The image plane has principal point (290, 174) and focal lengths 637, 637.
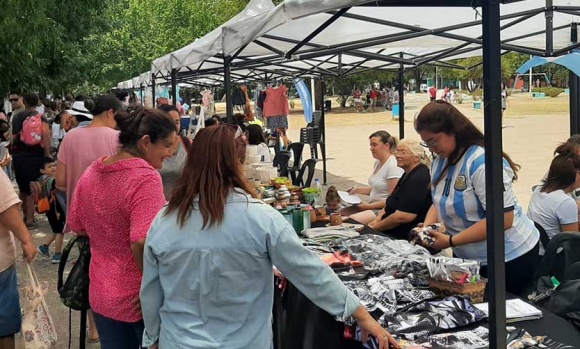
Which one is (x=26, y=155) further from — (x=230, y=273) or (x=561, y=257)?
(x=230, y=273)

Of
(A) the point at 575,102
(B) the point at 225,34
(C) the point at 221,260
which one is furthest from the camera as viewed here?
(A) the point at 575,102

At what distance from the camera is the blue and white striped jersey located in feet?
11.2

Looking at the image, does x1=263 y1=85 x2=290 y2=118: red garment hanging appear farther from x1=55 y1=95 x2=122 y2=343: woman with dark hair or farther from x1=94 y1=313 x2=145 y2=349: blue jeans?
x1=94 y1=313 x2=145 y2=349: blue jeans

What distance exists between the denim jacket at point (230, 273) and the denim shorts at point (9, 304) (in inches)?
75.9

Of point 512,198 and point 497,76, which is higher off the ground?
point 497,76

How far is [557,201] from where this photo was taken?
4738 mm

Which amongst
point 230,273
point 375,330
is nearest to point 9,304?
point 230,273

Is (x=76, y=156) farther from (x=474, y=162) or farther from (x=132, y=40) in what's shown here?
(x=132, y=40)

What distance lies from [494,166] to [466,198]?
1.23 m

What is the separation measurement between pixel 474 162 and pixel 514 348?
1.19 m

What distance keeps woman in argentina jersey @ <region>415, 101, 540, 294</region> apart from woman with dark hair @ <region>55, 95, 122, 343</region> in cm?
252

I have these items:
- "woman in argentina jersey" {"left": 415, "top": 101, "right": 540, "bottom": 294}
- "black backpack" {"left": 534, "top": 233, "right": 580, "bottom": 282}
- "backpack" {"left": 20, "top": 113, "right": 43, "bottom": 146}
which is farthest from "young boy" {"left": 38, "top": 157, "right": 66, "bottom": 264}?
"black backpack" {"left": 534, "top": 233, "right": 580, "bottom": 282}

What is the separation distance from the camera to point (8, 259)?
3.82 meters

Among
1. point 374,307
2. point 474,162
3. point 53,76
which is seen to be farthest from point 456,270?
point 53,76
